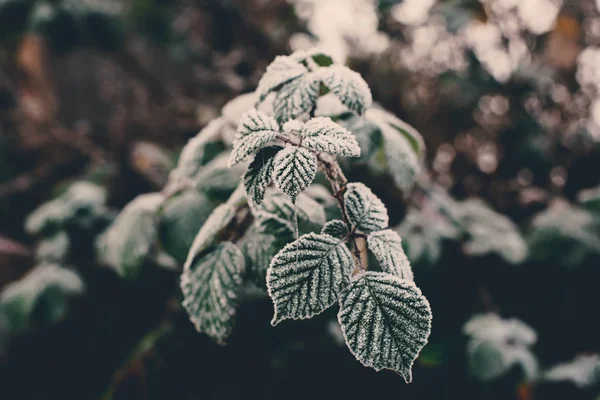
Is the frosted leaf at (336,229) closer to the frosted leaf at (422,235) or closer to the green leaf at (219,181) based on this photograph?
the green leaf at (219,181)

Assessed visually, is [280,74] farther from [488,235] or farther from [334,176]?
[488,235]

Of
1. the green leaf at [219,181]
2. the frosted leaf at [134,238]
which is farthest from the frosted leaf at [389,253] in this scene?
the frosted leaf at [134,238]

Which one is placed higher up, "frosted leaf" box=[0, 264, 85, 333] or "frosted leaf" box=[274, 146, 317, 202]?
"frosted leaf" box=[274, 146, 317, 202]

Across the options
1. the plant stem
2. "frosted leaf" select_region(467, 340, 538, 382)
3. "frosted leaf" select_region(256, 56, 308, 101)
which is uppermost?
"frosted leaf" select_region(256, 56, 308, 101)

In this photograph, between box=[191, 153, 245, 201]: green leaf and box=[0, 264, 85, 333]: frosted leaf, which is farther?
box=[0, 264, 85, 333]: frosted leaf

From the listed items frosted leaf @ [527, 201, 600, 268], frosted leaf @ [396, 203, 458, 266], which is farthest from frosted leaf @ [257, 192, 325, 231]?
frosted leaf @ [527, 201, 600, 268]

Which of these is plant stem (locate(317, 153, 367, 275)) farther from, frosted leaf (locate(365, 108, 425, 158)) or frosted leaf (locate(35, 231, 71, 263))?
frosted leaf (locate(35, 231, 71, 263))

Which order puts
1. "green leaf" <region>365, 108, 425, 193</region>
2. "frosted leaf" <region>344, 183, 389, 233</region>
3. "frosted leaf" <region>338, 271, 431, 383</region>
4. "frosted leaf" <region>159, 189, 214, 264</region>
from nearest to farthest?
1. "frosted leaf" <region>338, 271, 431, 383</region>
2. "frosted leaf" <region>344, 183, 389, 233</region>
3. "green leaf" <region>365, 108, 425, 193</region>
4. "frosted leaf" <region>159, 189, 214, 264</region>
